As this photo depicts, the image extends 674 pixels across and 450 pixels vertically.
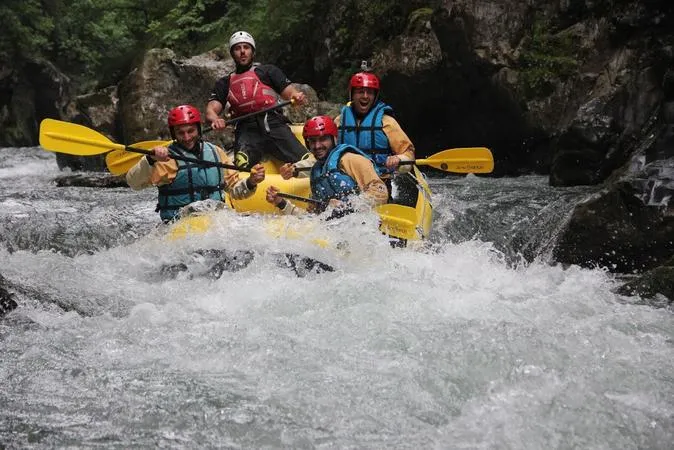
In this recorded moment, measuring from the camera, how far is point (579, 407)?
3.13 m

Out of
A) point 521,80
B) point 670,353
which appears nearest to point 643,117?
point 521,80

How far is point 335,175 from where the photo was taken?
5656 mm

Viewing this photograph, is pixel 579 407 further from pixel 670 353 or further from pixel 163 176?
pixel 163 176

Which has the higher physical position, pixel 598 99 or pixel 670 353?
pixel 598 99

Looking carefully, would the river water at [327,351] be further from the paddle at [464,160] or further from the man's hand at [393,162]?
the paddle at [464,160]

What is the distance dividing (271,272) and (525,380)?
7.04ft

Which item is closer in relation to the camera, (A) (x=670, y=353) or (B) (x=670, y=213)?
(A) (x=670, y=353)

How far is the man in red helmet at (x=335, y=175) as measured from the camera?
18.5 feet

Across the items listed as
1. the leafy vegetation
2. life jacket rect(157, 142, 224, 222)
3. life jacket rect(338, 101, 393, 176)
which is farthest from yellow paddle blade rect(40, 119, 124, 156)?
the leafy vegetation

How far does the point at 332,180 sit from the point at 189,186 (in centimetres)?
113

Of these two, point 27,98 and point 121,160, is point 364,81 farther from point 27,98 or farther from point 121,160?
point 27,98

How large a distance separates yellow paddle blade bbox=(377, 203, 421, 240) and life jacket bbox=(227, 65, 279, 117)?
7.05ft

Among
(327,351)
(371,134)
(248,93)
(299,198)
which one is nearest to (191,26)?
(248,93)

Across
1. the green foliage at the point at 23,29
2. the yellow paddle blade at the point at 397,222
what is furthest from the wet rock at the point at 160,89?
the green foliage at the point at 23,29
